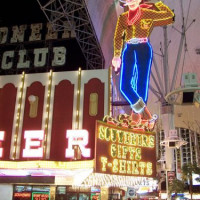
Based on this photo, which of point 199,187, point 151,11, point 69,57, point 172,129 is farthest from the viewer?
point 199,187

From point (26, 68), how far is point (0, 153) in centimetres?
935

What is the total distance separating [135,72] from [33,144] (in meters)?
7.28

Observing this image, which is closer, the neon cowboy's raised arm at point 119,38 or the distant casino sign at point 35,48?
the neon cowboy's raised arm at point 119,38

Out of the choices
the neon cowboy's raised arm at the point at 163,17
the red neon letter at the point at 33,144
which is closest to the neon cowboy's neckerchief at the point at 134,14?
the neon cowboy's raised arm at the point at 163,17

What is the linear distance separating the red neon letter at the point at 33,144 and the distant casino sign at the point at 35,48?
25.4 ft

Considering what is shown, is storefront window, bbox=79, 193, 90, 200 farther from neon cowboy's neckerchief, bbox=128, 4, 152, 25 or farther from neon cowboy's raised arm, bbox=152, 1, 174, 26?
neon cowboy's raised arm, bbox=152, 1, 174, 26

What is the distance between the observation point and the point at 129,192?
16.9 metres

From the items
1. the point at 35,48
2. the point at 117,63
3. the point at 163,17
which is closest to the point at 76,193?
the point at 117,63

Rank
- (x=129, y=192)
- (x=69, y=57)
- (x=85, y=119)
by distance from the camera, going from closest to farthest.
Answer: (x=129, y=192), (x=85, y=119), (x=69, y=57)

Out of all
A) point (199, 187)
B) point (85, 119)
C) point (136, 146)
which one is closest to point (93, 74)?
point (85, 119)

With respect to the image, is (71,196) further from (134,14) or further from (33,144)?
(134,14)

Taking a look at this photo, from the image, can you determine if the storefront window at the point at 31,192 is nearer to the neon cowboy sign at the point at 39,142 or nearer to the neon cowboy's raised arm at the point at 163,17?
the neon cowboy sign at the point at 39,142

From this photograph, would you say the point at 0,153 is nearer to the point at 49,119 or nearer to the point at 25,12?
the point at 49,119

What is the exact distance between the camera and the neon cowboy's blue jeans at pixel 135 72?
61.5ft
